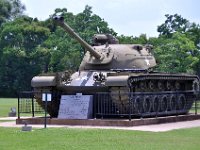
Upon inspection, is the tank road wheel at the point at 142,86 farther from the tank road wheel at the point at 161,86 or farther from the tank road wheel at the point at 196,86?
the tank road wheel at the point at 196,86

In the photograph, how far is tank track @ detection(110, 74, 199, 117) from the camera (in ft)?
72.8

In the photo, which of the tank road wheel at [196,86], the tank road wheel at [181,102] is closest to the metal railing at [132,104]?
the tank road wheel at [181,102]

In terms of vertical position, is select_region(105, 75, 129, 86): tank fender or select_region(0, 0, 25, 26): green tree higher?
select_region(0, 0, 25, 26): green tree

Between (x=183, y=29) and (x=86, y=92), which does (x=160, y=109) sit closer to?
(x=86, y=92)

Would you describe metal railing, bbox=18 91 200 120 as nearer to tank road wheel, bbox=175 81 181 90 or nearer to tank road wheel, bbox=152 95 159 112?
tank road wheel, bbox=152 95 159 112

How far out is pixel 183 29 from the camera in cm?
6694

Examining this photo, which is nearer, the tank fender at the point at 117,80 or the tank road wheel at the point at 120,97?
the tank fender at the point at 117,80

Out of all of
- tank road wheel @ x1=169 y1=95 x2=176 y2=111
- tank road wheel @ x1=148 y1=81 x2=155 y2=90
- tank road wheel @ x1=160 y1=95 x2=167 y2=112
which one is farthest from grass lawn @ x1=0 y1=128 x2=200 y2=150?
tank road wheel @ x1=169 y1=95 x2=176 y2=111

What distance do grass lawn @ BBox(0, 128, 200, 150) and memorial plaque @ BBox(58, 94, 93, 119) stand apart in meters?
3.32

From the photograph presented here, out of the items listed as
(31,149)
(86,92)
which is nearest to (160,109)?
(86,92)

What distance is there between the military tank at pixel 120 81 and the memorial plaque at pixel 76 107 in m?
0.54

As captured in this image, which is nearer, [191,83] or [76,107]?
[76,107]

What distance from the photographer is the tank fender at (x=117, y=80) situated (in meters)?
21.6

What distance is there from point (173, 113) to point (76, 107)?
513 cm
